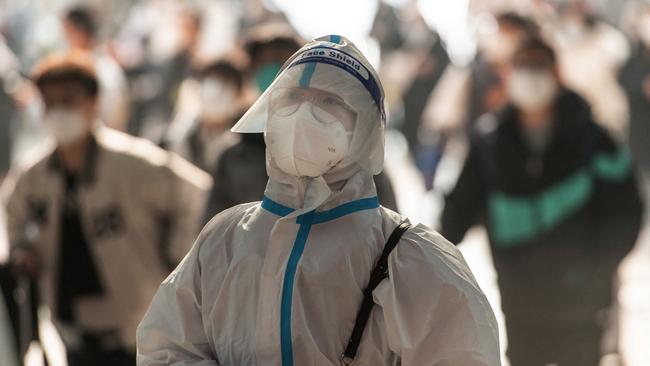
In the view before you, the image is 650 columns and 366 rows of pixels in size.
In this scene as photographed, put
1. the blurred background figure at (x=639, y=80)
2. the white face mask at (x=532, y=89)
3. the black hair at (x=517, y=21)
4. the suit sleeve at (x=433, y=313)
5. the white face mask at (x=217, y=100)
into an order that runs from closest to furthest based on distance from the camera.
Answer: the suit sleeve at (x=433, y=313)
the white face mask at (x=532, y=89)
the black hair at (x=517, y=21)
the white face mask at (x=217, y=100)
the blurred background figure at (x=639, y=80)

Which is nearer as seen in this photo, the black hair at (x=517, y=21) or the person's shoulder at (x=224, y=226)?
the person's shoulder at (x=224, y=226)

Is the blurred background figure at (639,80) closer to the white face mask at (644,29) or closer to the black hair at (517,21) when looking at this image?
the white face mask at (644,29)

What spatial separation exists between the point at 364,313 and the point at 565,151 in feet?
11.1

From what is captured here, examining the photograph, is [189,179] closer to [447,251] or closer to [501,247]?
[501,247]

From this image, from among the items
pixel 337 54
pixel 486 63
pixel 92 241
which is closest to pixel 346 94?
pixel 337 54

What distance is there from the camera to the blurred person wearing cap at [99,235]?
6848 mm

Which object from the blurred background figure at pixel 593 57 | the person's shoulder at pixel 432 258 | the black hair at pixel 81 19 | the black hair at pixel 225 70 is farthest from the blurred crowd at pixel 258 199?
the blurred background figure at pixel 593 57

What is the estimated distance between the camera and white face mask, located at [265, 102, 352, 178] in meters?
4.10

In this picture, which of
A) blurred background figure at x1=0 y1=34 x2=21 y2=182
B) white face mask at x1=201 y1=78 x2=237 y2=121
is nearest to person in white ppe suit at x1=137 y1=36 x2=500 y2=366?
white face mask at x1=201 y1=78 x2=237 y2=121

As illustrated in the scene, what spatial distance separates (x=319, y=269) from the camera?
3982mm

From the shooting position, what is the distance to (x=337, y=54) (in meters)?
4.21

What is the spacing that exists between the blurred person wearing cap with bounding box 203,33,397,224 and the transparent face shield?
7.38 feet

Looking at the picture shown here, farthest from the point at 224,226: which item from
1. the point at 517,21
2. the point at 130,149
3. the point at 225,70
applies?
the point at 225,70

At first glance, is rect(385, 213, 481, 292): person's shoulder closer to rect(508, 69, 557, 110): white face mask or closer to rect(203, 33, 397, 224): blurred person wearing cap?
rect(203, 33, 397, 224): blurred person wearing cap
